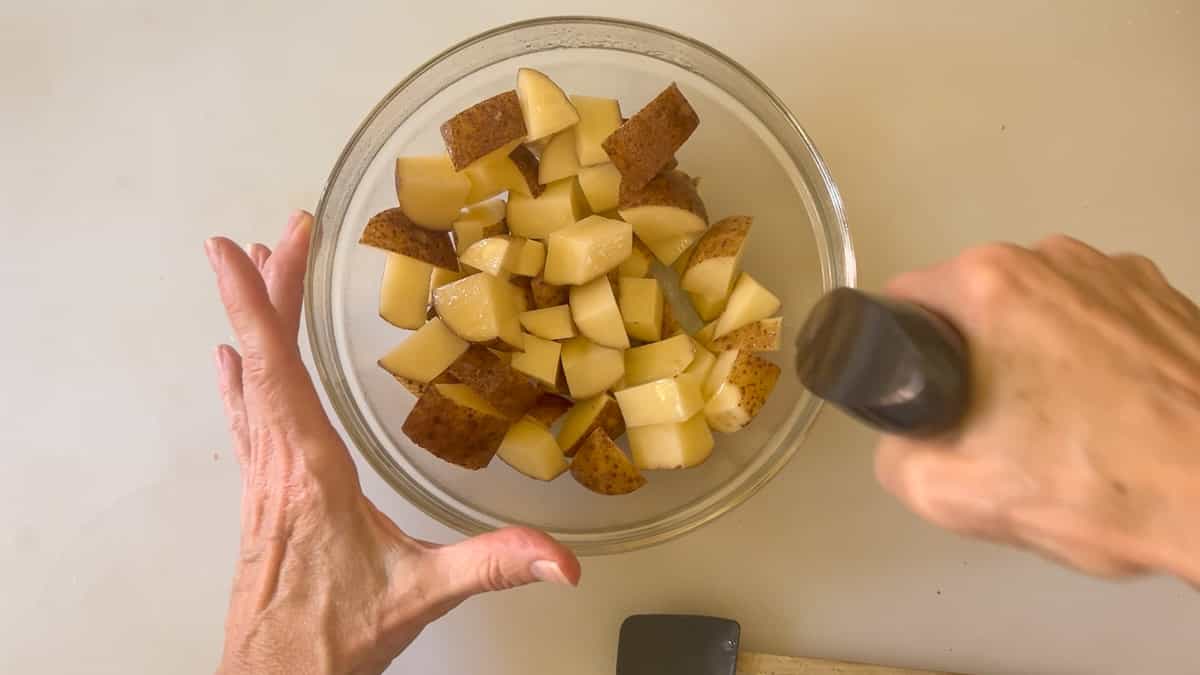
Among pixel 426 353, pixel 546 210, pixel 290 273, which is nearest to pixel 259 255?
pixel 290 273

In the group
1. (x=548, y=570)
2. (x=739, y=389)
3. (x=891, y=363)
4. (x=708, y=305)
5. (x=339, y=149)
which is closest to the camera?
(x=891, y=363)

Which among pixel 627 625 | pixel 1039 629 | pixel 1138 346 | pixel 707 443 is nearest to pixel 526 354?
pixel 707 443

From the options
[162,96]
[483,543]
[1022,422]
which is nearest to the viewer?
[1022,422]

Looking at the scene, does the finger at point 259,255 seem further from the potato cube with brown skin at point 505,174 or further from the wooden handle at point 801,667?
the wooden handle at point 801,667

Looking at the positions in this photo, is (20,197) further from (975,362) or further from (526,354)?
(975,362)

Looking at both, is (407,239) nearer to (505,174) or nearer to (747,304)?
(505,174)

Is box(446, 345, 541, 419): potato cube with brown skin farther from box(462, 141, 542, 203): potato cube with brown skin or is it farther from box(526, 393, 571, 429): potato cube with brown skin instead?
box(462, 141, 542, 203): potato cube with brown skin
